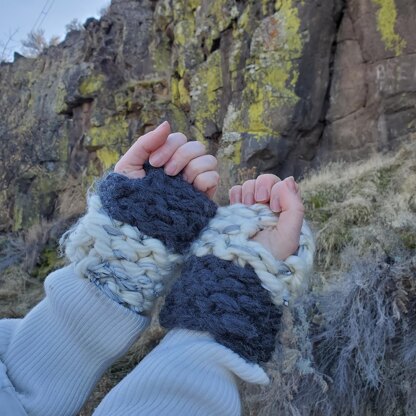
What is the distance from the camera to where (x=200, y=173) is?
119cm

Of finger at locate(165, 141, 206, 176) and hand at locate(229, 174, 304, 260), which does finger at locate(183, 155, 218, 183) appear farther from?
hand at locate(229, 174, 304, 260)

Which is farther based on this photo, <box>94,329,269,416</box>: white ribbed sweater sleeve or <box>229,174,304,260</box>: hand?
<box>229,174,304,260</box>: hand

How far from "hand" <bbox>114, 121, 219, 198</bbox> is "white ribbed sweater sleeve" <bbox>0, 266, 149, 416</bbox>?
1.01 ft

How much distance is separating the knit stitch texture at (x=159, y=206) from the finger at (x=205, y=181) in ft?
0.08

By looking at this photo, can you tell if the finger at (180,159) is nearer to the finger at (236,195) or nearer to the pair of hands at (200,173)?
the pair of hands at (200,173)

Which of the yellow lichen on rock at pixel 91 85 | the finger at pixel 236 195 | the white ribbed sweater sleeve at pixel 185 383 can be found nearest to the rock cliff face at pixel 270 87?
the yellow lichen on rock at pixel 91 85

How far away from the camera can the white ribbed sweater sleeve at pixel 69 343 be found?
42.6 inches

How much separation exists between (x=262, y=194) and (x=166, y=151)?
0.26m

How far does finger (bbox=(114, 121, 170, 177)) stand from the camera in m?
1.16

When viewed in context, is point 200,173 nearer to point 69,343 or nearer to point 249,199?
point 249,199

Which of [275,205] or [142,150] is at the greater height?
[142,150]

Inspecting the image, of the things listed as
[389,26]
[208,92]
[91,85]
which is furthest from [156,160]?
[91,85]

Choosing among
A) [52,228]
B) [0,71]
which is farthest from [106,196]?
[0,71]

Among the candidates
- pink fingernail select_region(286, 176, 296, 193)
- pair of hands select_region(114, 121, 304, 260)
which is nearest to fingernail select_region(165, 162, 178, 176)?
pair of hands select_region(114, 121, 304, 260)
